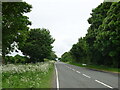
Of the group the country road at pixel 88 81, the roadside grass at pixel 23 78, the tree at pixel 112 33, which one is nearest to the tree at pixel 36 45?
the tree at pixel 112 33

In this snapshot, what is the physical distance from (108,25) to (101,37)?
2958mm

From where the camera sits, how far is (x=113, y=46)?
27828 millimetres

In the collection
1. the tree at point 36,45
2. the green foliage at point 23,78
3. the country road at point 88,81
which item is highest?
the tree at point 36,45

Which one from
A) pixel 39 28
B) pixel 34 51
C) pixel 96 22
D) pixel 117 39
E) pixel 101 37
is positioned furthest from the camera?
pixel 39 28

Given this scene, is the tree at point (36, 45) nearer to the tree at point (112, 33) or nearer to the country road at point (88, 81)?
the tree at point (112, 33)

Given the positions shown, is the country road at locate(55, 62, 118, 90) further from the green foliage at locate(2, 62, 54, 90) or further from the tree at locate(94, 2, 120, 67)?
the tree at locate(94, 2, 120, 67)

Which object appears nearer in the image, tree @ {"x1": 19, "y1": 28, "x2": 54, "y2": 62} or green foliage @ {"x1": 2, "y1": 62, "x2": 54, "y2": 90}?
green foliage @ {"x1": 2, "y1": 62, "x2": 54, "y2": 90}

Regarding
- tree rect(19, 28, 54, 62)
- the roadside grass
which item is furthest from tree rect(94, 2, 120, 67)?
tree rect(19, 28, 54, 62)

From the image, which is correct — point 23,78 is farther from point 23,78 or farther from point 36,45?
point 36,45

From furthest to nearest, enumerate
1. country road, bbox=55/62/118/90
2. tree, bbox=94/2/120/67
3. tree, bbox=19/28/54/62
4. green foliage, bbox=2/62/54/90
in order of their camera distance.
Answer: tree, bbox=19/28/54/62 < tree, bbox=94/2/120/67 < country road, bbox=55/62/118/90 < green foliage, bbox=2/62/54/90

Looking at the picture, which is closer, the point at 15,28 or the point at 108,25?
the point at 15,28

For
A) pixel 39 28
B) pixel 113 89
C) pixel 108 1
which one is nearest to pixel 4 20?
pixel 113 89

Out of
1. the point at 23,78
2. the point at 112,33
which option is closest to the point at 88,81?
the point at 23,78

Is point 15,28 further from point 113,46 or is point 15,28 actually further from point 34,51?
point 34,51
